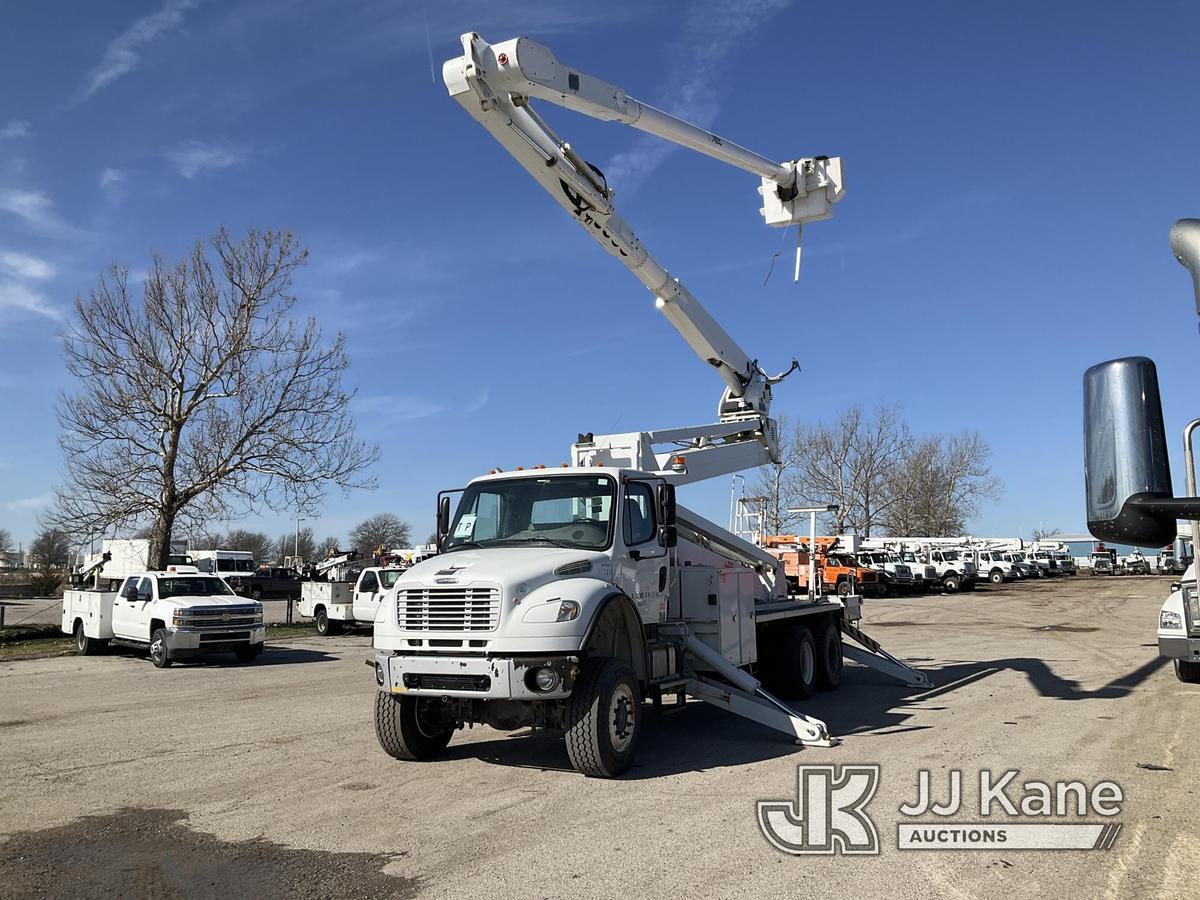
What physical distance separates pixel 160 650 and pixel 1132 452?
58.7 feet

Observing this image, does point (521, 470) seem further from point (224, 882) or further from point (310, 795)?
point (224, 882)

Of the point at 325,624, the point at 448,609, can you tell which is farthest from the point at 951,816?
the point at 325,624

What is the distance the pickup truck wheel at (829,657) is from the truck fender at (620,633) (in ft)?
16.5

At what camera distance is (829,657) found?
12.9 meters

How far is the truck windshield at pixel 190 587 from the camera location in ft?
59.5

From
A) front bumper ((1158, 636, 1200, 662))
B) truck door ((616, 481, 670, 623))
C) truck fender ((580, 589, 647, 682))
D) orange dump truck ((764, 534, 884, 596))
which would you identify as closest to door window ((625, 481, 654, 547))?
truck door ((616, 481, 670, 623))

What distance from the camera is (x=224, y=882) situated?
5262 millimetres

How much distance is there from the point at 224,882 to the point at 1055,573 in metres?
67.6

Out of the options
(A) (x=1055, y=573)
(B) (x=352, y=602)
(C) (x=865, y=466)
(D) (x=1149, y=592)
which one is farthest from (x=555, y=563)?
(A) (x=1055, y=573)

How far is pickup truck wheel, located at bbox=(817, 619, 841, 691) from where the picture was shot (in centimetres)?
1272

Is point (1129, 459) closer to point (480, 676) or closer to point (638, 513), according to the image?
point (480, 676)

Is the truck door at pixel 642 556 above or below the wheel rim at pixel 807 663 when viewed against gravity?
above

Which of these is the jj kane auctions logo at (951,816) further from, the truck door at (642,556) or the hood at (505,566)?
the hood at (505,566)

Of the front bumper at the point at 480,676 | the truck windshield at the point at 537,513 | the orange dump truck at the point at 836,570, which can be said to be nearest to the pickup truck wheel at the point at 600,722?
the front bumper at the point at 480,676
